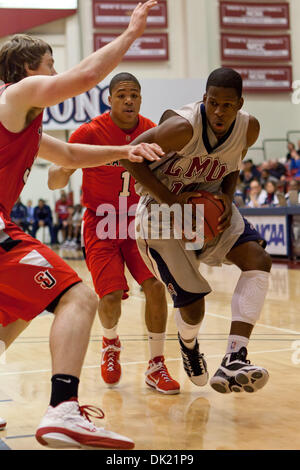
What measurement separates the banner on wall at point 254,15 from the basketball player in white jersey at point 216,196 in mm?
17557

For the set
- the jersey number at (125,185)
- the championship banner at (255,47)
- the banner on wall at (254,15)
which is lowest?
the jersey number at (125,185)

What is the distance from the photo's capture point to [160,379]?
4090mm

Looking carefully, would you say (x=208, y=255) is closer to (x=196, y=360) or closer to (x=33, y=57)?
(x=196, y=360)

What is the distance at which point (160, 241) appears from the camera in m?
3.82

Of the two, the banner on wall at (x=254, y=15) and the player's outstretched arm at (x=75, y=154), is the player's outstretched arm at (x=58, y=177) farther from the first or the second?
the banner on wall at (x=254, y=15)

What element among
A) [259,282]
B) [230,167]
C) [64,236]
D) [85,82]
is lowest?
[64,236]

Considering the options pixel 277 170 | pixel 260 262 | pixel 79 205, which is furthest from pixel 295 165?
pixel 260 262

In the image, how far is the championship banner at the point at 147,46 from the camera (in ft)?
65.0

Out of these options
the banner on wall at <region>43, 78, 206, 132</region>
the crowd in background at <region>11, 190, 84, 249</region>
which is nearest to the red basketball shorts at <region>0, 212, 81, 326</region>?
the banner on wall at <region>43, 78, 206, 132</region>

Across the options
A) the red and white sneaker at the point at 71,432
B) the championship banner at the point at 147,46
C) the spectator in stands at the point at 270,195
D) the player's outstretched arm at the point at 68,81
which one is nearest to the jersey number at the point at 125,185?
the player's outstretched arm at the point at 68,81

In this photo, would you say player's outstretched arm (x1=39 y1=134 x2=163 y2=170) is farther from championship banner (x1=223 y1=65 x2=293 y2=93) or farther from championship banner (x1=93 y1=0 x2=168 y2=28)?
championship banner (x1=223 y1=65 x2=293 y2=93)

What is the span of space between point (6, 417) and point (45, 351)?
1.86m
